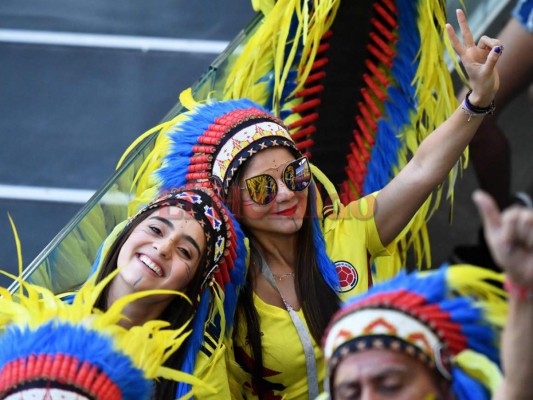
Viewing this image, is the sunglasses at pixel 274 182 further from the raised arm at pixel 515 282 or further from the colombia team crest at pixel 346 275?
the raised arm at pixel 515 282

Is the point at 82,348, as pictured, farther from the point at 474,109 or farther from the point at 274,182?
the point at 474,109

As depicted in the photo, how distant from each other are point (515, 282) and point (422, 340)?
0.29 metres

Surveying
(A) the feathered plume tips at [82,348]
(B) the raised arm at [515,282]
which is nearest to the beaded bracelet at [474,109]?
(A) the feathered plume tips at [82,348]

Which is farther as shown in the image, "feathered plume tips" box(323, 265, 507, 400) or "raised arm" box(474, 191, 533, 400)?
"feathered plume tips" box(323, 265, 507, 400)

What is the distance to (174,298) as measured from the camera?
8.59ft

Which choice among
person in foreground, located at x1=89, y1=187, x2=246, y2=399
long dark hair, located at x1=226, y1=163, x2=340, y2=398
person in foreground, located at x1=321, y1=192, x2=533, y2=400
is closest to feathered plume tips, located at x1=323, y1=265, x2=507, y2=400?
person in foreground, located at x1=321, y1=192, x2=533, y2=400

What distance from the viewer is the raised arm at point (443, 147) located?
8.17 feet

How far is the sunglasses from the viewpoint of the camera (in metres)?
2.77

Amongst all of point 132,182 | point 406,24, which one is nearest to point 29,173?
point 132,182

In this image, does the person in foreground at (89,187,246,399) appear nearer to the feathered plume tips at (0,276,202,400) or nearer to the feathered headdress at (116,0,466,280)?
the feathered plume tips at (0,276,202,400)

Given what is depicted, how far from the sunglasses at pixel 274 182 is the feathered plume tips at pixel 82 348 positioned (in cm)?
42

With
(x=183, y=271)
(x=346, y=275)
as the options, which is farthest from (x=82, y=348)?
(x=346, y=275)

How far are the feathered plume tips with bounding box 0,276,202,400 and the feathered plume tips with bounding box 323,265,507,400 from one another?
1.58 ft

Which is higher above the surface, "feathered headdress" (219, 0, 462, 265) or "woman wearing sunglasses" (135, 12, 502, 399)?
"feathered headdress" (219, 0, 462, 265)
